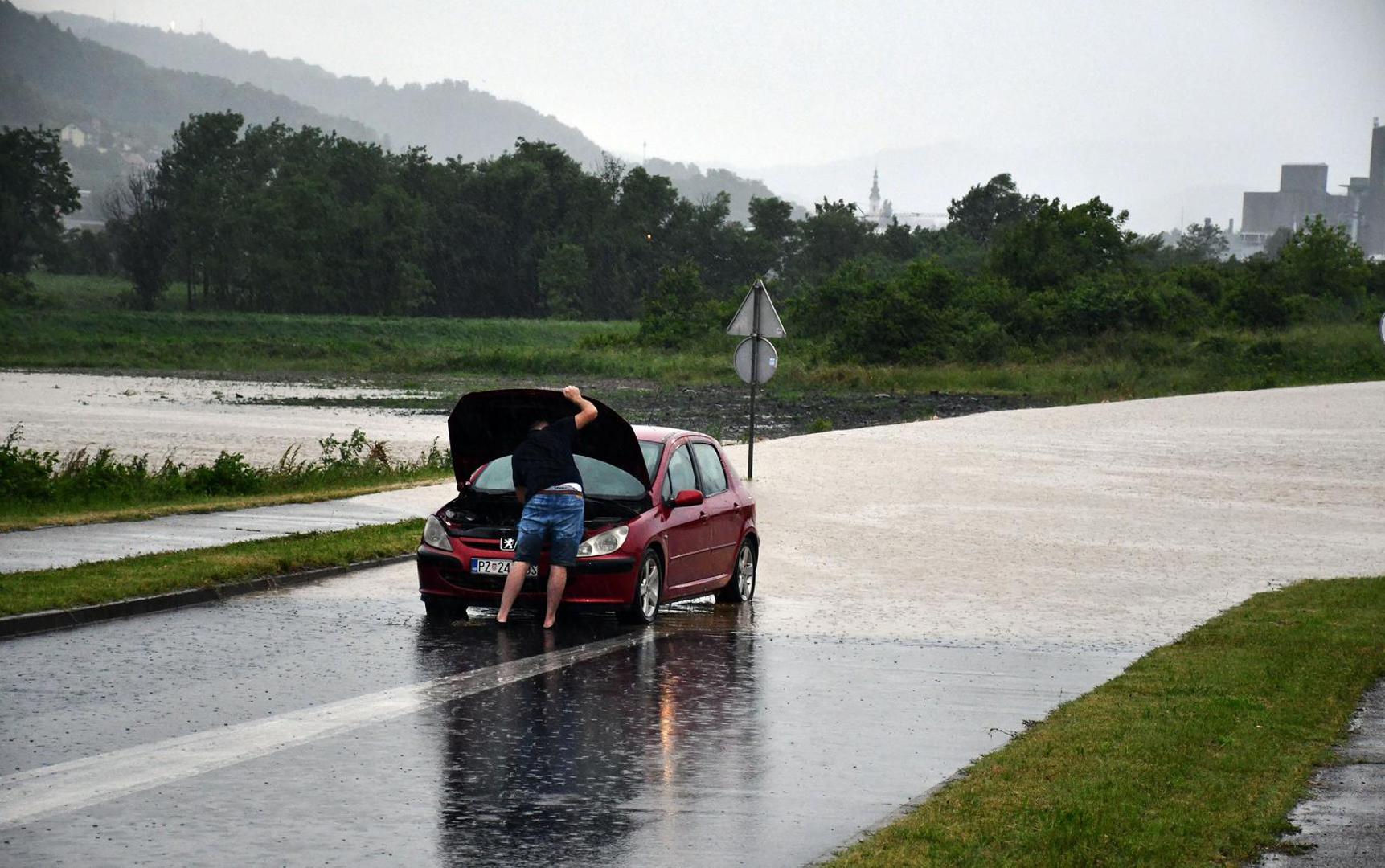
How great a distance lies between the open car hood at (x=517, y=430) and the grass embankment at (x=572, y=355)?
55.6 m

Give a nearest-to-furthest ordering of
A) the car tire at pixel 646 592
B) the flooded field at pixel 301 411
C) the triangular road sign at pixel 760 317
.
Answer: the car tire at pixel 646 592 → the triangular road sign at pixel 760 317 → the flooded field at pixel 301 411

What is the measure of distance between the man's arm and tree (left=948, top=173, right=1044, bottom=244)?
5799 inches

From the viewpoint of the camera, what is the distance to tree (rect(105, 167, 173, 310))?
130 m

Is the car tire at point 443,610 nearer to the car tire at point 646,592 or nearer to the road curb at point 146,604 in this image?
the car tire at point 646,592

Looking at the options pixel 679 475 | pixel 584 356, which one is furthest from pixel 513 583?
pixel 584 356

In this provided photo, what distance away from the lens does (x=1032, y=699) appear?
11.2 metres

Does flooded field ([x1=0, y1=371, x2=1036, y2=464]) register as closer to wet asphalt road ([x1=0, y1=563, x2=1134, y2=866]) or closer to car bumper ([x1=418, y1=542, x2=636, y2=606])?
car bumper ([x1=418, y1=542, x2=636, y2=606])

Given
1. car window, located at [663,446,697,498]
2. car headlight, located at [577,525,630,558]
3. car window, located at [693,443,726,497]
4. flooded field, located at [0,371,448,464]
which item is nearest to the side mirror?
car window, located at [663,446,697,498]

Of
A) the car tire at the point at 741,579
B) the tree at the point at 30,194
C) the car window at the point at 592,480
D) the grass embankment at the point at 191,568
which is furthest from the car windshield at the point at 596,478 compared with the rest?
the tree at the point at 30,194

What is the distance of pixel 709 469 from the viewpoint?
15.9 meters

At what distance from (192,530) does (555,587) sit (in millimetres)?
7105

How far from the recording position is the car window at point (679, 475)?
49.1ft

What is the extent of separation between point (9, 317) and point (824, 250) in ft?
248

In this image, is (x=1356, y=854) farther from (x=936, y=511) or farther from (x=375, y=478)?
(x=375, y=478)
